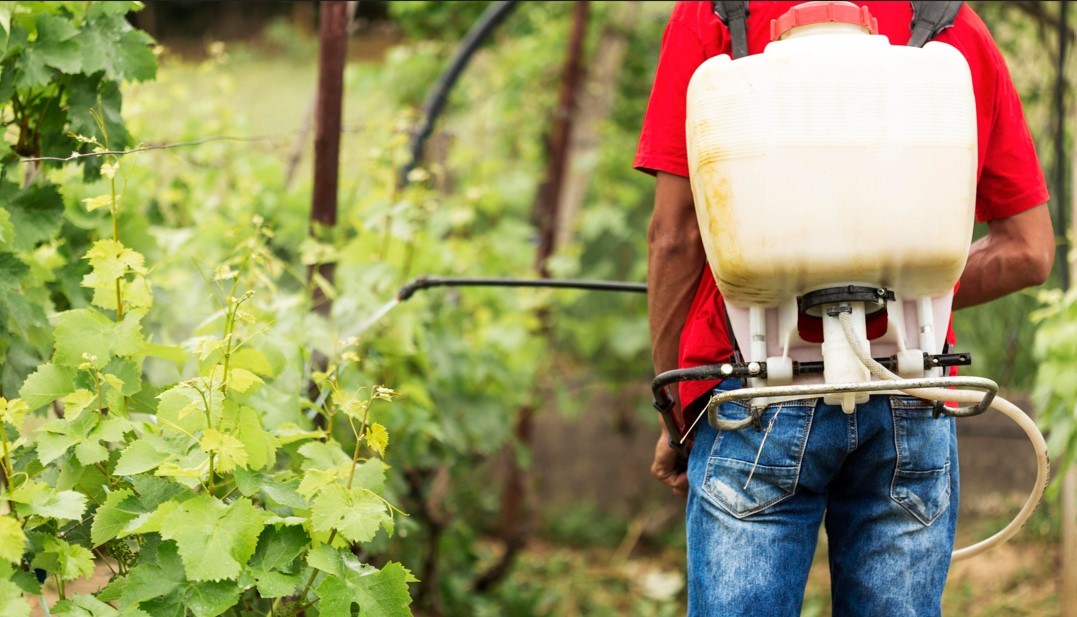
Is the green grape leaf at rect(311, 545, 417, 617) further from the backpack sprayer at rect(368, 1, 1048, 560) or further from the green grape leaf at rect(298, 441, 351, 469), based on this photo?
the backpack sprayer at rect(368, 1, 1048, 560)

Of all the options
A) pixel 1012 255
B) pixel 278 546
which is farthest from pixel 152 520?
pixel 1012 255

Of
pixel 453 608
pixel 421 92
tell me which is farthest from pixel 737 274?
pixel 421 92

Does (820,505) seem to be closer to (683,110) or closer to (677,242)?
(677,242)

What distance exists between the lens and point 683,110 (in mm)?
1812

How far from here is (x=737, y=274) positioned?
1.63 m

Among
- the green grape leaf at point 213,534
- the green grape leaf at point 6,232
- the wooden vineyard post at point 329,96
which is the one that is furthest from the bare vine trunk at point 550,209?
the green grape leaf at point 213,534

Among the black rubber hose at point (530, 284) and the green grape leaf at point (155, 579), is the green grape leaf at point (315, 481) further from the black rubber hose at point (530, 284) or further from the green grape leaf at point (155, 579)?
the black rubber hose at point (530, 284)

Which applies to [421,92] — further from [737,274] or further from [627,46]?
[737,274]

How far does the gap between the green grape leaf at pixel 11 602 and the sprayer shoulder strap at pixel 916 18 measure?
131 centimetres

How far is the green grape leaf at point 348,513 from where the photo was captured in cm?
165

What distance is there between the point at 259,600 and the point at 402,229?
1.40m

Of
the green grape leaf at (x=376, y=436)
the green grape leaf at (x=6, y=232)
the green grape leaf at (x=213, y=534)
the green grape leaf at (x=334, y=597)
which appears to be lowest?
the green grape leaf at (x=334, y=597)

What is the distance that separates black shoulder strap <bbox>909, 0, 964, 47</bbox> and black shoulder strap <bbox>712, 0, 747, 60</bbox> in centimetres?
26

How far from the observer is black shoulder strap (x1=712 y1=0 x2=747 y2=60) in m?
1.77
